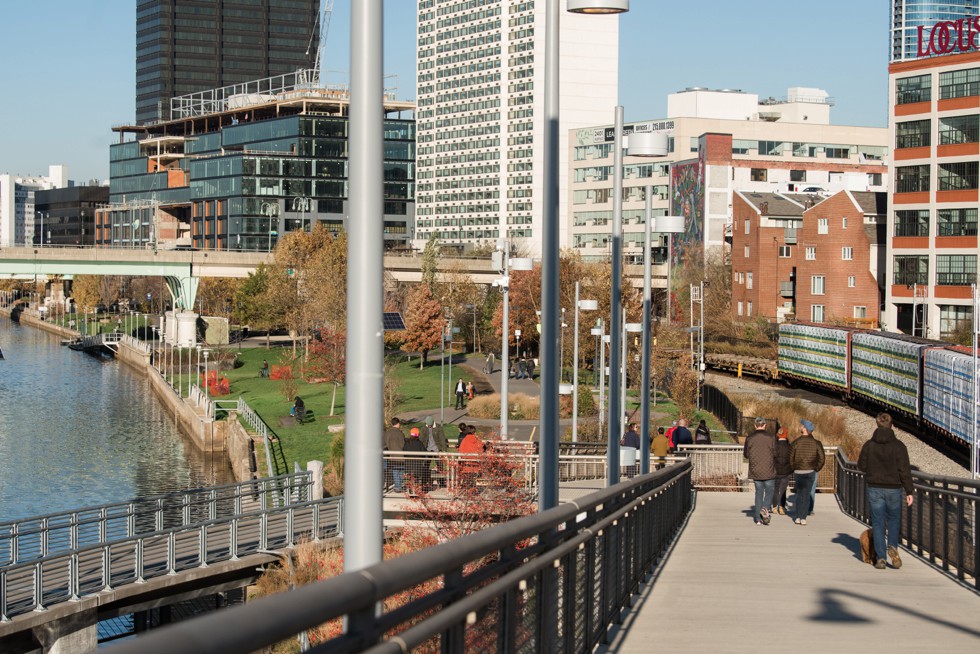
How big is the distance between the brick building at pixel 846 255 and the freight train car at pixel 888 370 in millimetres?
26973

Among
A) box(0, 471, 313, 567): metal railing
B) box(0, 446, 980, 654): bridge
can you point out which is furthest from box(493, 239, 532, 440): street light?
box(0, 471, 313, 567): metal railing

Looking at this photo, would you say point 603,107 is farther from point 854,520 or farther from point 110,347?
point 854,520

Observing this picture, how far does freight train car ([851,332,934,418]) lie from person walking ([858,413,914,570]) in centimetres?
3772

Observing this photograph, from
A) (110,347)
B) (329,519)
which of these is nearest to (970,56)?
(329,519)

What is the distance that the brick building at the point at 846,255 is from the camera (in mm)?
88438

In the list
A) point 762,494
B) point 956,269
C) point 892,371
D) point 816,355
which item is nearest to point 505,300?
point 762,494

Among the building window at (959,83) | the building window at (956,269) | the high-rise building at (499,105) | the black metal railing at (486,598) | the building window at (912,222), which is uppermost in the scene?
the high-rise building at (499,105)

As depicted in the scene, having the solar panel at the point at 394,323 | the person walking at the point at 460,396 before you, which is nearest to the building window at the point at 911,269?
the solar panel at the point at 394,323

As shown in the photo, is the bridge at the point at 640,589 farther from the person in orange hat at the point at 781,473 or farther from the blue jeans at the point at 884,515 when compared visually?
the person in orange hat at the point at 781,473

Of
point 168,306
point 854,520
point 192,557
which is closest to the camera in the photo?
point 854,520

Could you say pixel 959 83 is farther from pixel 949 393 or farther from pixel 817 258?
pixel 949 393

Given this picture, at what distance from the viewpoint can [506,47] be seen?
595 ft

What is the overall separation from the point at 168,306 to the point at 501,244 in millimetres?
120124

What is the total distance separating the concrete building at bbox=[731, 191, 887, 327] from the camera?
291 feet
